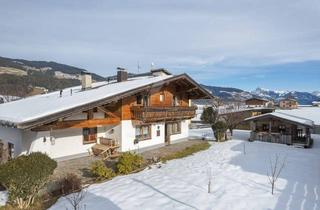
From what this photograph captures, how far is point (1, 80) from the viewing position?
8088 cm

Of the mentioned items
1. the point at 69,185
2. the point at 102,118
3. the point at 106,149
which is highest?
the point at 102,118

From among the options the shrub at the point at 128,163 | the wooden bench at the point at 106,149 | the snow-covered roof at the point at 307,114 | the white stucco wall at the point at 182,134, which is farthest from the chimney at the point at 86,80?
the snow-covered roof at the point at 307,114

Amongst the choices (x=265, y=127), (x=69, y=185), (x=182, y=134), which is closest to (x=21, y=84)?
(x=182, y=134)

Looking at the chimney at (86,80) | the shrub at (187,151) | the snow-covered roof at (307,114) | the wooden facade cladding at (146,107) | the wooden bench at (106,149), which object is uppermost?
the chimney at (86,80)

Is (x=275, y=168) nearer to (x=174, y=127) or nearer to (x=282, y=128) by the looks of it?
(x=174, y=127)

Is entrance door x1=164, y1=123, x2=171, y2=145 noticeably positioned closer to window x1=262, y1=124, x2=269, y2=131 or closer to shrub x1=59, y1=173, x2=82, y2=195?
window x1=262, y1=124, x2=269, y2=131

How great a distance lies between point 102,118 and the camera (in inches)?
781

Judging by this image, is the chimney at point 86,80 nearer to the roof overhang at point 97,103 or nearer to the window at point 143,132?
the window at point 143,132

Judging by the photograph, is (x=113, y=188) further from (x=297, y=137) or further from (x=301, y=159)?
(x=297, y=137)

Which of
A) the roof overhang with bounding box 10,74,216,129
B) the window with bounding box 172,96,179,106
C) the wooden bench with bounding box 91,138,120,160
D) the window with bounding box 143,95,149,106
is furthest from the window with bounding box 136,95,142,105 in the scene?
the window with bounding box 172,96,179,106

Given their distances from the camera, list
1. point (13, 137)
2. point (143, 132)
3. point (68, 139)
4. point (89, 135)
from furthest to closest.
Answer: point (143, 132), point (89, 135), point (68, 139), point (13, 137)

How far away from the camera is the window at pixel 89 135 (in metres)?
19.6

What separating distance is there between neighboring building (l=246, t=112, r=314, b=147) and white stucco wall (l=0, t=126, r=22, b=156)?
20794 millimetres

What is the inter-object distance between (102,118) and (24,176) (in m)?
9.21
